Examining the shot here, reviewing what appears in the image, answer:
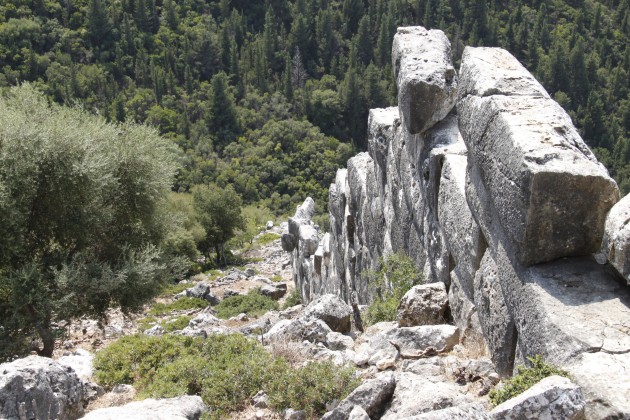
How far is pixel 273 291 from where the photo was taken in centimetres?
2778

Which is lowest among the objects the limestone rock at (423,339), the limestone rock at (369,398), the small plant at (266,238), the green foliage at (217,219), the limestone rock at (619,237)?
the small plant at (266,238)

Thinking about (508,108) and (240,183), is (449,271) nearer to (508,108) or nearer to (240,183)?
(508,108)

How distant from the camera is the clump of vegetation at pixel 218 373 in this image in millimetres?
6527

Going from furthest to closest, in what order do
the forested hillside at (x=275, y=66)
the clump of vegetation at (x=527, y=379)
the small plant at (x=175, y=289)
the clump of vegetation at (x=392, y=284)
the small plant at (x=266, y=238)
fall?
the forested hillside at (x=275, y=66) → the small plant at (x=266, y=238) → the small plant at (x=175, y=289) → the clump of vegetation at (x=392, y=284) → the clump of vegetation at (x=527, y=379)

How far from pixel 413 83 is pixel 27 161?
7.95 metres

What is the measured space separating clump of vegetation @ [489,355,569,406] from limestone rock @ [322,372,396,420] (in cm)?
100

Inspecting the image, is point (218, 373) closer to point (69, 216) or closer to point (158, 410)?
point (158, 410)

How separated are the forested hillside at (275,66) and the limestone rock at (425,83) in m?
60.1

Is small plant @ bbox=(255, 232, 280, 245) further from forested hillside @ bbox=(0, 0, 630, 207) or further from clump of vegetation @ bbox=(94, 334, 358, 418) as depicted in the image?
clump of vegetation @ bbox=(94, 334, 358, 418)

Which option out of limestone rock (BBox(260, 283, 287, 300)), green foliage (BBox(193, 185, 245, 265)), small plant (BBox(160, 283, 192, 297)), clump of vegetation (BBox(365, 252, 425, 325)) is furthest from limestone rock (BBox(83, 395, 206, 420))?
green foliage (BBox(193, 185, 245, 265))

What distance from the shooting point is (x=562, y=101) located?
92500mm

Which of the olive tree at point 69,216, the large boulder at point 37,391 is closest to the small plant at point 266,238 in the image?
the olive tree at point 69,216

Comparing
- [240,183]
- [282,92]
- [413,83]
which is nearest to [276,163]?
[240,183]

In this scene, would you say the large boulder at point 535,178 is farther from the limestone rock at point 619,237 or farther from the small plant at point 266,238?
the small plant at point 266,238
